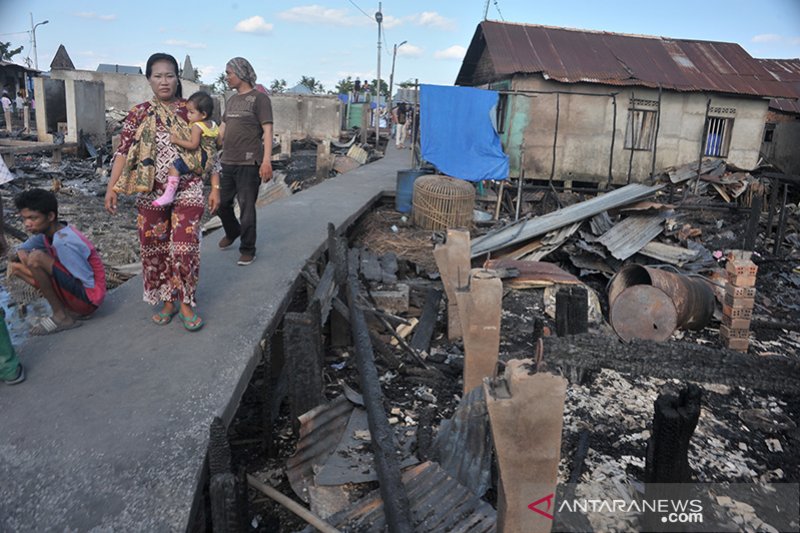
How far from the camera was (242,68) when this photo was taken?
4566 mm

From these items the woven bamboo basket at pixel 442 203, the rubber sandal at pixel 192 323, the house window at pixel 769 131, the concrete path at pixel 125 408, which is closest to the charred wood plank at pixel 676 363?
the concrete path at pixel 125 408

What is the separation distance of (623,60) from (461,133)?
6.20 meters

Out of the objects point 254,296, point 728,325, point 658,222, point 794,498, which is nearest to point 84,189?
point 254,296

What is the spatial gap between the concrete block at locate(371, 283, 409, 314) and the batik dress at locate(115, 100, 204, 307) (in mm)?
2492

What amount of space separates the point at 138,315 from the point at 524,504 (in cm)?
294

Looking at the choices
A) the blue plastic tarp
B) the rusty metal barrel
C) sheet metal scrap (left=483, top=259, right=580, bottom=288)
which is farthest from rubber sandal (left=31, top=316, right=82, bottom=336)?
the blue plastic tarp

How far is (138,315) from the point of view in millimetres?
3881

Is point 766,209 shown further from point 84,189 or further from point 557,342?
point 84,189

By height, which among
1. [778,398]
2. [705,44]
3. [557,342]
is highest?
[705,44]

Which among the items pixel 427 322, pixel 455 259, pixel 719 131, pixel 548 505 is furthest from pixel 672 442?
pixel 719 131

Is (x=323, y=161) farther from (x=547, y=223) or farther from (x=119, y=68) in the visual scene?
(x=119, y=68)

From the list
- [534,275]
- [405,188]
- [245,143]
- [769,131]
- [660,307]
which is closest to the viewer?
[245,143]

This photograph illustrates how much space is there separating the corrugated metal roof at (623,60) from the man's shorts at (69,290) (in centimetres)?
1119

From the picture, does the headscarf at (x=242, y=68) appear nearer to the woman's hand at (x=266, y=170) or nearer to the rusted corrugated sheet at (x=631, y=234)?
the woman's hand at (x=266, y=170)
